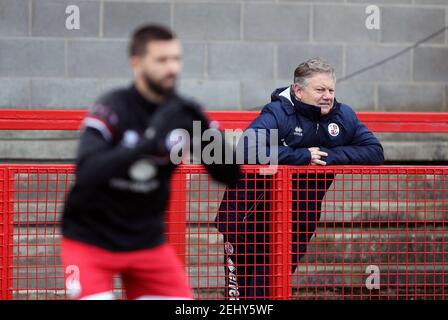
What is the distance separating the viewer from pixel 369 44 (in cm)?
826

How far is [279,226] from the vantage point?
5.67 metres

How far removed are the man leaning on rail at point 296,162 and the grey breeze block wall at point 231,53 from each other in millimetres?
2112

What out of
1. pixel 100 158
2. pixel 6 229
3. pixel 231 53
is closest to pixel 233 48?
pixel 231 53

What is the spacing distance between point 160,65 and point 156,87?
0.29 ft

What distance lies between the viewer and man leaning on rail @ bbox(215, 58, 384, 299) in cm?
564

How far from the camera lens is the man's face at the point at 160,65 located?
372cm

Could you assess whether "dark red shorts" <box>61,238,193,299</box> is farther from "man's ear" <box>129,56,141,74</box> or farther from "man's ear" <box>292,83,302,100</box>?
"man's ear" <box>292,83,302,100</box>

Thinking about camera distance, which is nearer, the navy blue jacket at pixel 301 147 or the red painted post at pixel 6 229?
the red painted post at pixel 6 229

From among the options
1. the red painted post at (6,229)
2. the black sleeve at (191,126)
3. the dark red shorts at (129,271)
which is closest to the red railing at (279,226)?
the red painted post at (6,229)

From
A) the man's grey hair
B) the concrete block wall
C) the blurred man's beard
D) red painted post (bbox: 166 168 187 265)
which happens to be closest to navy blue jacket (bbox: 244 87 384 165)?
the man's grey hair

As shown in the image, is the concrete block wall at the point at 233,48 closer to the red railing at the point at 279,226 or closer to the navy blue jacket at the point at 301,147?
the red railing at the point at 279,226

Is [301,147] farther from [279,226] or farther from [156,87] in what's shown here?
[156,87]

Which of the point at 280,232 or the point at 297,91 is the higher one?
the point at 297,91
